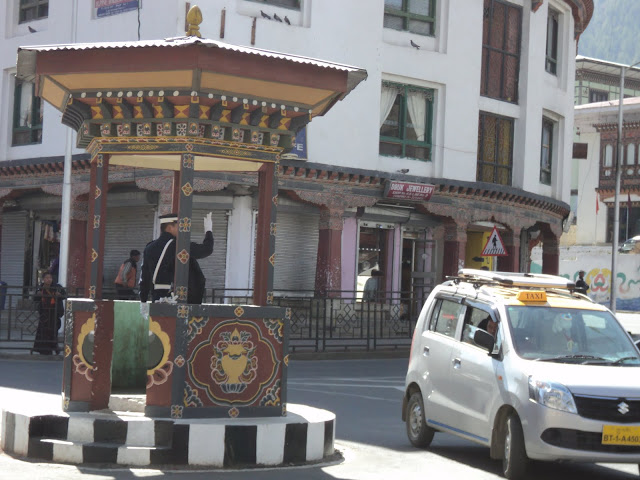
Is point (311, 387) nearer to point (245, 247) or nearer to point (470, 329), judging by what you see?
point (470, 329)

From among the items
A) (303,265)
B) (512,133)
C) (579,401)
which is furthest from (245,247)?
(579,401)

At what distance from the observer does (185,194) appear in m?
10.4

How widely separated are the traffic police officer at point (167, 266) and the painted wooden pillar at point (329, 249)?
1837 centimetres

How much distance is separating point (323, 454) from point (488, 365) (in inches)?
69.0

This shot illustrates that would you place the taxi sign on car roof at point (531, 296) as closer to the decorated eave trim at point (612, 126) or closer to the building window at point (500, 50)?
the building window at point (500, 50)

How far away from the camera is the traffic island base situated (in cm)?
943

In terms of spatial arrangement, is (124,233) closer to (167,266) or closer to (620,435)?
(167,266)

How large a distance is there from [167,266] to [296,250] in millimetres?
19051

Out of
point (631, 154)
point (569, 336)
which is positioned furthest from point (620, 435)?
point (631, 154)

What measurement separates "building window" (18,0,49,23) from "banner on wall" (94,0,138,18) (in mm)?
2798

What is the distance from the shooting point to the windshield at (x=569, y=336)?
1027 centimetres

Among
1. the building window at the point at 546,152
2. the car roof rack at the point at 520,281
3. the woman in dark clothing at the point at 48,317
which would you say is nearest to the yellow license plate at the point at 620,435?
the car roof rack at the point at 520,281

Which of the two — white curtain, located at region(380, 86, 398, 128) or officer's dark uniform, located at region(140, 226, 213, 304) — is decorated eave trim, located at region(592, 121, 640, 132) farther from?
officer's dark uniform, located at region(140, 226, 213, 304)

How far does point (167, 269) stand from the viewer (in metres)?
10.8
